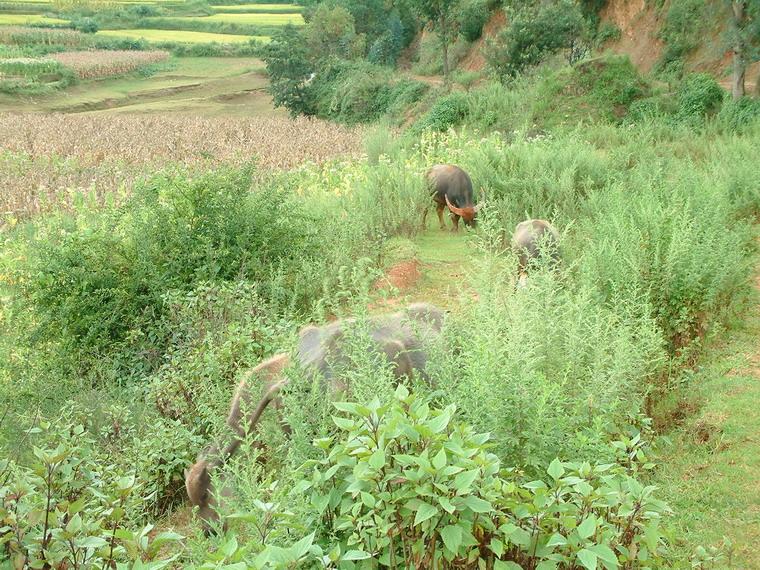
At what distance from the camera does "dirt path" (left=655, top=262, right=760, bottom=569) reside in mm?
3828

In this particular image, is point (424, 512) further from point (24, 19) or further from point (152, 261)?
point (24, 19)

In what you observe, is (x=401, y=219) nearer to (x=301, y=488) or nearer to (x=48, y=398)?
(x=48, y=398)


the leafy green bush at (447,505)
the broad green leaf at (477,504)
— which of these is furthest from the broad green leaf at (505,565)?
the broad green leaf at (477,504)

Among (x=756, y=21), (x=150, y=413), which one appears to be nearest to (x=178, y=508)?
(x=150, y=413)

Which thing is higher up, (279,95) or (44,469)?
(44,469)

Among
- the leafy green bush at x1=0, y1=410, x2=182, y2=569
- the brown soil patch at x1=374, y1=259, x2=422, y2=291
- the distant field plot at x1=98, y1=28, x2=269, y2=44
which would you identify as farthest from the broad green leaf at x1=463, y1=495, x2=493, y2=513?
the distant field plot at x1=98, y1=28, x2=269, y2=44

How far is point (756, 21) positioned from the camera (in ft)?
58.7

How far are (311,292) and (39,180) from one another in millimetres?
10228

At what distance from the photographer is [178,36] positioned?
54.7 m

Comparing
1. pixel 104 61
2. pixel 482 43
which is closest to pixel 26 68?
pixel 104 61

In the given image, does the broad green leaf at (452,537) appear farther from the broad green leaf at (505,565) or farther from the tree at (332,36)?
the tree at (332,36)

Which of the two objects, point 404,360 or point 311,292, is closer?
point 404,360

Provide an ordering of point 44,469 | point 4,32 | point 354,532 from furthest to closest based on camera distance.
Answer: point 4,32 < point 354,532 < point 44,469

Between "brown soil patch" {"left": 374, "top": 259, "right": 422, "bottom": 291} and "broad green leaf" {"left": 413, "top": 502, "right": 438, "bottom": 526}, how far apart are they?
547 centimetres
